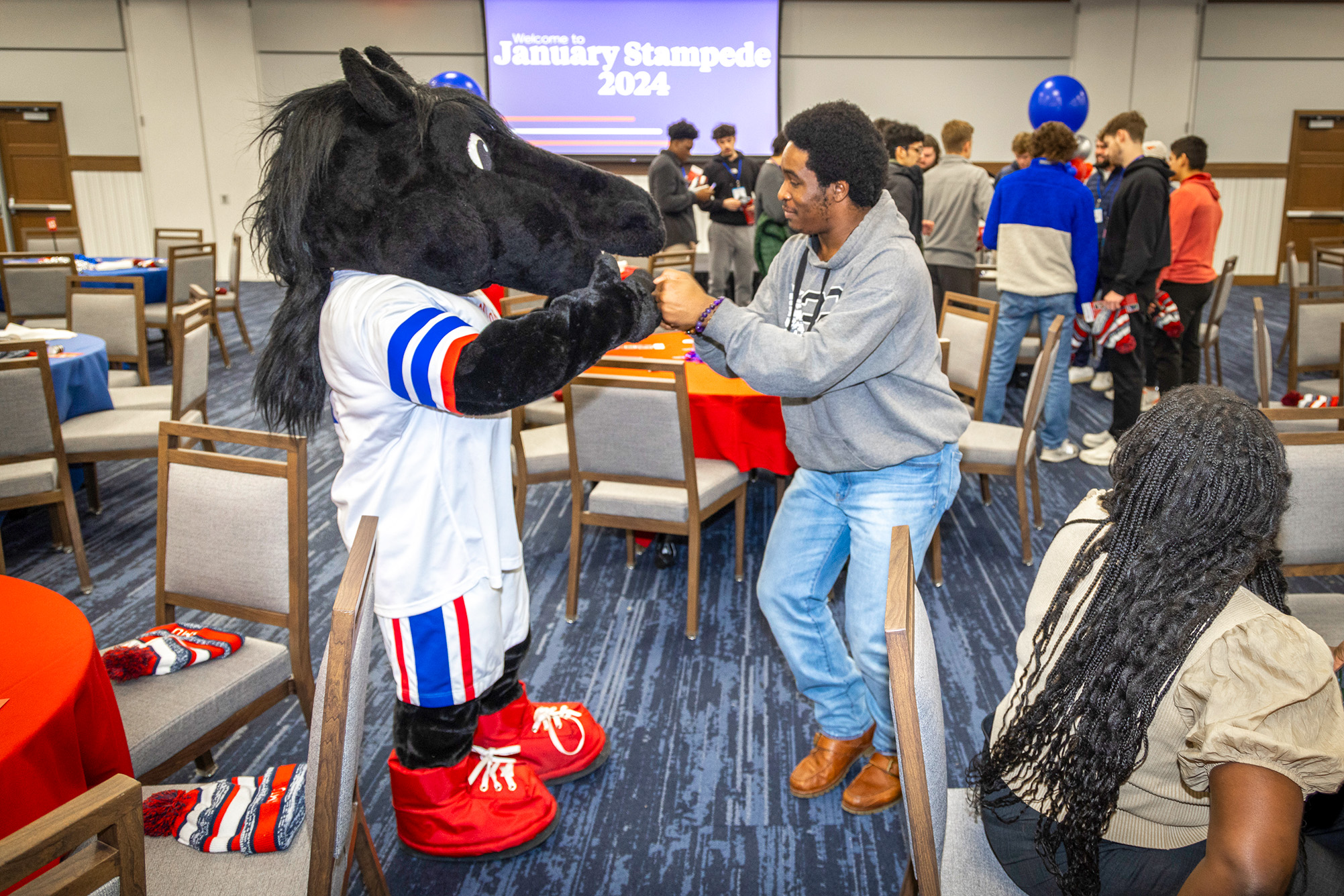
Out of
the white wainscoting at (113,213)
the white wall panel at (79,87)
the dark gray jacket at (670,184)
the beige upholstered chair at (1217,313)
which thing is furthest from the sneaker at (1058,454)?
the white wall panel at (79,87)

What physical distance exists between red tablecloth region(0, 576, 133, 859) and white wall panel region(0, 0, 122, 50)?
36.5 ft

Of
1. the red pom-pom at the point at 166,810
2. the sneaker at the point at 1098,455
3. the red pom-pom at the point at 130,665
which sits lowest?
the sneaker at the point at 1098,455

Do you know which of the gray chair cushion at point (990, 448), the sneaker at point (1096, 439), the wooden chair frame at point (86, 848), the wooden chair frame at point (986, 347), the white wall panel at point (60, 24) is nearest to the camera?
the wooden chair frame at point (86, 848)

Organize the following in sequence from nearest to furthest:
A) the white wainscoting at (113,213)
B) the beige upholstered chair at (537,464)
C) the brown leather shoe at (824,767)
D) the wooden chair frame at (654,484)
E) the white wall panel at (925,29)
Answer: the brown leather shoe at (824,767), the wooden chair frame at (654,484), the beige upholstered chair at (537,464), the white wall panel at (925,29), the white wainscoting at (113,213)

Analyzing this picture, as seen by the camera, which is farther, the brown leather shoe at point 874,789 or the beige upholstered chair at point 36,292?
the beige upholstered chair at point 36,292

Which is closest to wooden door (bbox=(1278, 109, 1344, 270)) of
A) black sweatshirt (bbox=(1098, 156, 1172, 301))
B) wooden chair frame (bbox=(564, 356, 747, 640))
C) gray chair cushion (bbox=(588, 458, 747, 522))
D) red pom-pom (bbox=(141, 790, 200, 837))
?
black sweatshirt (bbox=(1098, 156, 1172, 301))

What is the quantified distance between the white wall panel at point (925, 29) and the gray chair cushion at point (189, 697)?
9561 millimetres

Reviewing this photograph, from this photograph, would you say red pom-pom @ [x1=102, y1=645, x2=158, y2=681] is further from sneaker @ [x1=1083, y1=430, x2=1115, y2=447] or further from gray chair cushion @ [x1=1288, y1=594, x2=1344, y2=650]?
sneaker @ [x1=1083, y1=430, x2=1115, y2=447]

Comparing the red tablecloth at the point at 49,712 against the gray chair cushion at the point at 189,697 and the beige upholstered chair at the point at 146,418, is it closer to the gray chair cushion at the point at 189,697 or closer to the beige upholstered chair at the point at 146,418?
the gray chair cushion at the point at 189,697

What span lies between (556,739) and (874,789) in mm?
749

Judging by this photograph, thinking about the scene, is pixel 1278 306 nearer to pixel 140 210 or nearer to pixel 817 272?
pixel 817 272

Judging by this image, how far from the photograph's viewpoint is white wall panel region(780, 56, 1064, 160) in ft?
33.0

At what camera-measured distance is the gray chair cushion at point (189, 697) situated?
1.71 m

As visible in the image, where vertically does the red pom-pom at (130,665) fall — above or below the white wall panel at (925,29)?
below
